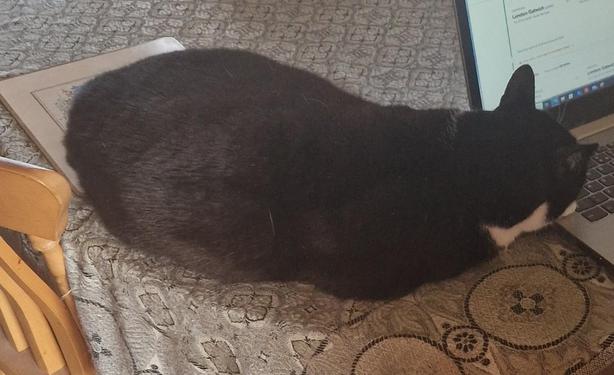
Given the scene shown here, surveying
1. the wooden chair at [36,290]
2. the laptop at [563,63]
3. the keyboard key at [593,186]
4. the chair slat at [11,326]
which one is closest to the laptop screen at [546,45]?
the laptop at [563,63]

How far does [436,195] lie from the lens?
60cm

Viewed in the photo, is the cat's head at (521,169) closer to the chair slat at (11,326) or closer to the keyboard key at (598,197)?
the keyboard key at (598,197)

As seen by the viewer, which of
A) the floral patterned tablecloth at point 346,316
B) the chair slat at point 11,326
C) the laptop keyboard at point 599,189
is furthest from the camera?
the chair slat at point 11,326

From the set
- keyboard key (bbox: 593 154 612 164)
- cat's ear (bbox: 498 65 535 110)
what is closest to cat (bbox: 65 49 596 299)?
cat's ear (bbox: 498 65 535 110)

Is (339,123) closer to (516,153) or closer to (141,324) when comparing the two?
(516,153)

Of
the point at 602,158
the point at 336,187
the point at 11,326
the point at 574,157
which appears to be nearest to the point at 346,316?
the point at 336,187

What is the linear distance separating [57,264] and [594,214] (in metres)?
0.54

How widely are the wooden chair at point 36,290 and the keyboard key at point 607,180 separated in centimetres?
53

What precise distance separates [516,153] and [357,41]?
0.42 m

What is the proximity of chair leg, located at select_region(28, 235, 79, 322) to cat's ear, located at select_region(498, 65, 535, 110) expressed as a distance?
459 millimetres

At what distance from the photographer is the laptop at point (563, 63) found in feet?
2.25

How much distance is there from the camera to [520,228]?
2.07ft

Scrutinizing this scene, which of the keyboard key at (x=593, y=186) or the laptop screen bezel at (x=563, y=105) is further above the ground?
the laptop screen bezel at (x=563, y=105)

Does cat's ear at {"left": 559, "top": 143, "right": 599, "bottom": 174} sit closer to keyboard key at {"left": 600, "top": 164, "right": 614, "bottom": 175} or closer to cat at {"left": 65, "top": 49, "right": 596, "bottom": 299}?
cat at {"left": 65, "top": 49, "right": 596, "bottom": 299}
